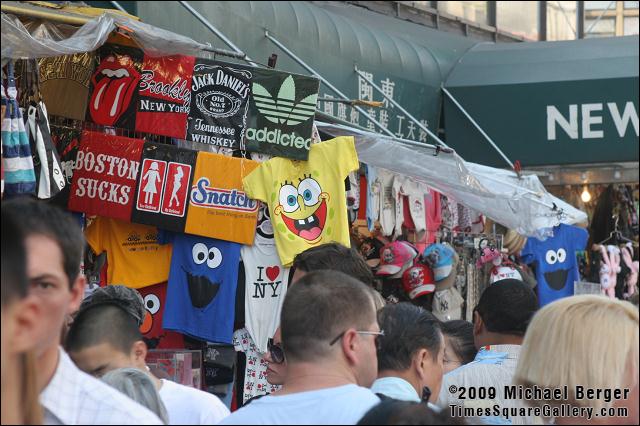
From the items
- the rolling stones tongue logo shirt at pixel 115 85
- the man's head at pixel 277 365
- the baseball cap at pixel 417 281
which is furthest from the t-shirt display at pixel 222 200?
the baseball cap at pixel 417 281

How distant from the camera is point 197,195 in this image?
7.18 meters

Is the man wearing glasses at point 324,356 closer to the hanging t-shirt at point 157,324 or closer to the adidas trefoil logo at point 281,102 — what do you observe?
the adidas trefoil logo at point 281,102

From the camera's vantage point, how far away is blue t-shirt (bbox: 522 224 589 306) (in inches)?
483

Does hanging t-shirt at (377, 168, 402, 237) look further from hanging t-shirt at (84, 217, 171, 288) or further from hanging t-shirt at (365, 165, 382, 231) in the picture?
hanging t-shirt at (84, 217, 171, 288)

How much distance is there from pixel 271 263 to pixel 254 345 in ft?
1.85

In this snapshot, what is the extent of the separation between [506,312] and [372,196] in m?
4.15

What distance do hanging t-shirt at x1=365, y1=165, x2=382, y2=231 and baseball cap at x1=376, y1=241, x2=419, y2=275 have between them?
46 cm

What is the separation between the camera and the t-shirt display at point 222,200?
7.17m

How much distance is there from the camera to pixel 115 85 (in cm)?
705

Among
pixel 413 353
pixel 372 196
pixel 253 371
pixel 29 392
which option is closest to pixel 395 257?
pixel 372 196

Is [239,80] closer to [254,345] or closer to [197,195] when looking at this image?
[197,195]

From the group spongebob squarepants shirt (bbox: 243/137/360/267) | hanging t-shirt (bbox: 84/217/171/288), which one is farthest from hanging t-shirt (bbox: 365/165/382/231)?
hanging t-shirt (bbox: 84/217/171/288)

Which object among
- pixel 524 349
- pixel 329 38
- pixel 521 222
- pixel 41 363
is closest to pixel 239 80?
pixel 521 222

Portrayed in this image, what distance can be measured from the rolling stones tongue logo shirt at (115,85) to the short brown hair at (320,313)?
3.91 meters
